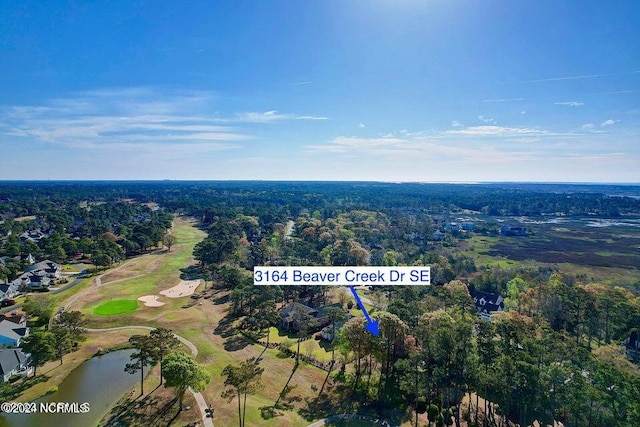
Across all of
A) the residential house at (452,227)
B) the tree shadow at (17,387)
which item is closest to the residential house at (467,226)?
the residential house at (452,227)

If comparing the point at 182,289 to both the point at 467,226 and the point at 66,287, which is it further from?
the point at 467,226

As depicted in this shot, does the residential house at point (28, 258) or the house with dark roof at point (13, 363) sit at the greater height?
the residential house at point (28, 258)

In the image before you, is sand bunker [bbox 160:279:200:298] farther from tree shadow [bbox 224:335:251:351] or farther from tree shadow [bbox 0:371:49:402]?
tree shadow [bbox 0:371:49:402]

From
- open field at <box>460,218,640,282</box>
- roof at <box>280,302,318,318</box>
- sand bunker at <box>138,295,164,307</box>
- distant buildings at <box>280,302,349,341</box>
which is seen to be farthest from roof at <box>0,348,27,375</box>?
open field at <box>460,218,640,282</box>

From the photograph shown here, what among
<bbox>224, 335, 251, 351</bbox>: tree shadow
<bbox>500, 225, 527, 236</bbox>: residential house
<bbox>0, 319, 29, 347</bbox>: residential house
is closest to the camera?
<bbox>0, 319, 29, 347</bbox>: residential house

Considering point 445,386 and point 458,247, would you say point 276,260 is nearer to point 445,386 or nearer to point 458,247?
point 445,386

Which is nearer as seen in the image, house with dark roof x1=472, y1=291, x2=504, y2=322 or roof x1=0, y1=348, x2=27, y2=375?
roof x1=0, y1=348, x2=27, y2=375

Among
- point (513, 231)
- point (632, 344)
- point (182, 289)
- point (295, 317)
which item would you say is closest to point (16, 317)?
point (182, 289)

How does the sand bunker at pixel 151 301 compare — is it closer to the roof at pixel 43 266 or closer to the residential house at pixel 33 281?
the residential house at pixel 33 281
